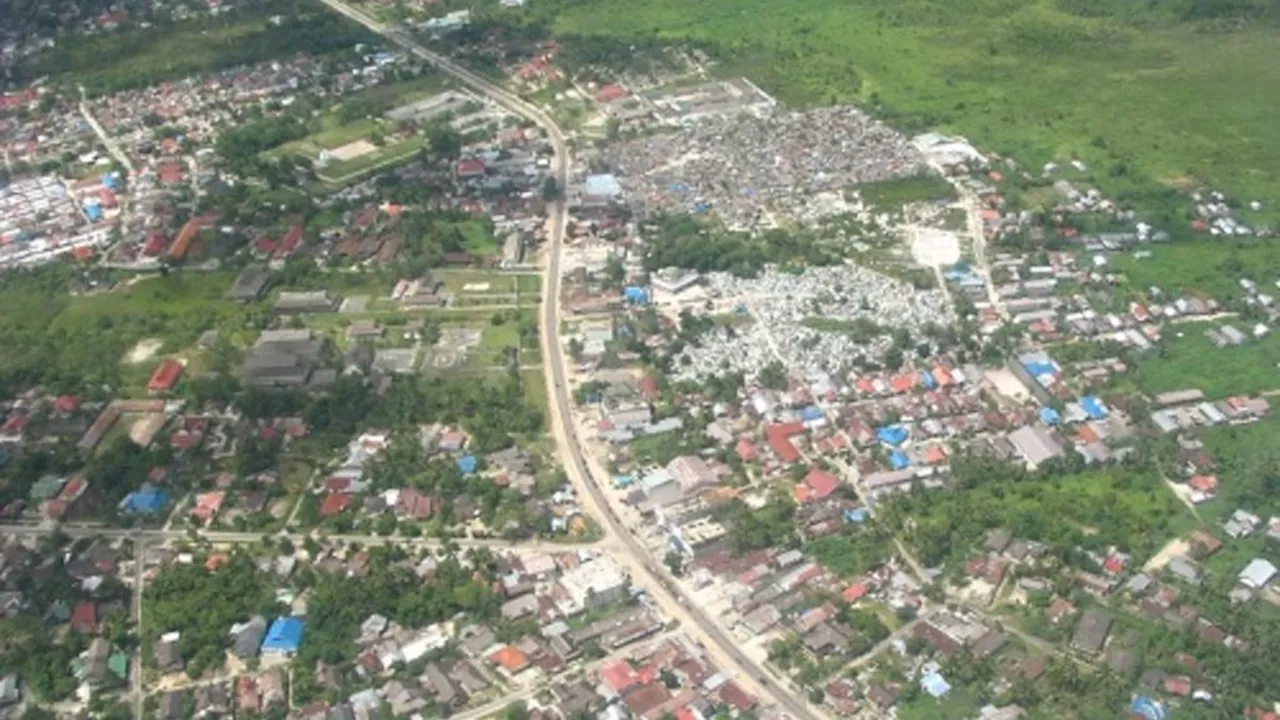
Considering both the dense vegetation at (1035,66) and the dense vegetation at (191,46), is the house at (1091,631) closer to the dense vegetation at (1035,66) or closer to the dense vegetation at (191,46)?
the dense vegetation at (1035,66)

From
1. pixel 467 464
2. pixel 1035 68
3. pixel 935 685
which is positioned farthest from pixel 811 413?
pixel 1035 68

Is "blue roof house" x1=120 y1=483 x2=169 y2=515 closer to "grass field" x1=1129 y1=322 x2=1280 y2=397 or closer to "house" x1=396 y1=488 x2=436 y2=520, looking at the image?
"house" x1=396 y1=488 x2=436 y2=520

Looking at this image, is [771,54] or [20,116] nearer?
[20,116]

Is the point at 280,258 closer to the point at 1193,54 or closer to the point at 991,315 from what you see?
the point at 991,315

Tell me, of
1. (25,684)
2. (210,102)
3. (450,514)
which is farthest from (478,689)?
(210,102)

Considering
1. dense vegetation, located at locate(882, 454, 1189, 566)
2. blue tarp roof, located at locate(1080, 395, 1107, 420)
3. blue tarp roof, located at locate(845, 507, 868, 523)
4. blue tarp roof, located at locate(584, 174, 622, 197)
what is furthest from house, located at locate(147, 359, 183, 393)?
blue tarp roof, located at locate(1080, 395, 1107, 420)

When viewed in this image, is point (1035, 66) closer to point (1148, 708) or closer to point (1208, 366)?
point (1208, 366)

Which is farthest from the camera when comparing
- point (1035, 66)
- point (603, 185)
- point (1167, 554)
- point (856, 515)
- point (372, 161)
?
point (1035, 66)

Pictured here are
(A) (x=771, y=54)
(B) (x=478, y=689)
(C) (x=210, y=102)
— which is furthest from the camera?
(A) (x=771, y=54)
